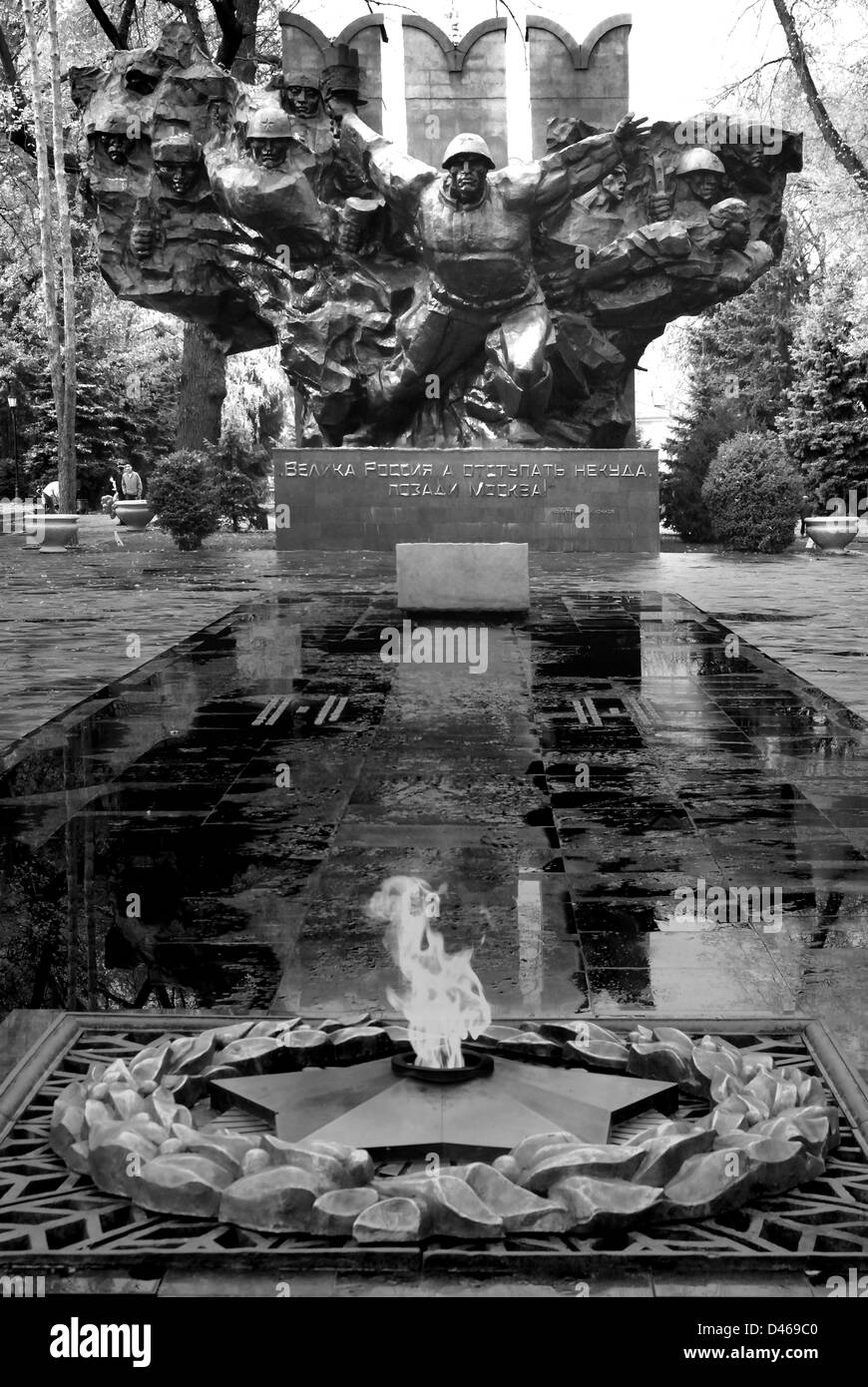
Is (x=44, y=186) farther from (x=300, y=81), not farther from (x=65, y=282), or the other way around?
(x=300, y=81)

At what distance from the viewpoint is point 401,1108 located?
11.2ft

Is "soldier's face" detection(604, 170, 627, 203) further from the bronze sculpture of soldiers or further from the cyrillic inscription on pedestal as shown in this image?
the cyrillic inscription on pedestal

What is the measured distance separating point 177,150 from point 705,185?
7993 mm

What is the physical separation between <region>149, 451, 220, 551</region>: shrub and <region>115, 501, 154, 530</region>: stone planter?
7837 millimetres

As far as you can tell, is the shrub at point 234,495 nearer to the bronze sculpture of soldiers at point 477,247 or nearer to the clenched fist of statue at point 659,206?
the bronze sculpture of soldiers at point 477,247

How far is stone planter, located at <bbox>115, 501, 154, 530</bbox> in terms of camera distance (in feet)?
108

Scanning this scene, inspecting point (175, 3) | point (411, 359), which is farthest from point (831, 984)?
point (175, 3)

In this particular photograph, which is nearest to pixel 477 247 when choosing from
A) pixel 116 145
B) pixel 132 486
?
pixel 116 145

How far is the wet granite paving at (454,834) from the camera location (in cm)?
469

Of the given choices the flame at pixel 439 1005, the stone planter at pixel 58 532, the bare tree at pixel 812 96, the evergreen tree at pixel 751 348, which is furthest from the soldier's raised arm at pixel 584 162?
the flame at pixel 439 1005

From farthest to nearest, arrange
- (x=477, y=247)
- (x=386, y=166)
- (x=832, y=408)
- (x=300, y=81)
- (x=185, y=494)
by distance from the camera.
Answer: (x=832, y=408), (x=185, y=494), (x=300, y=81), (x=386, y=166), (x=477, y=247)

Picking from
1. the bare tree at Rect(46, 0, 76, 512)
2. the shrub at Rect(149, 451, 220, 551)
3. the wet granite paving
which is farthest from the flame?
the bare tree at Rect(46, 0, 76, 512)

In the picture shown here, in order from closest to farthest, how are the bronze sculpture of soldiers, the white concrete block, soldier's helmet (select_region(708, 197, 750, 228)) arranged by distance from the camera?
the white concrete block, the bronze sculpture of soldiers, soldier's helmet (select_region(708, 197, 750, 228))

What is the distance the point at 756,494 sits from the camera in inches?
985
